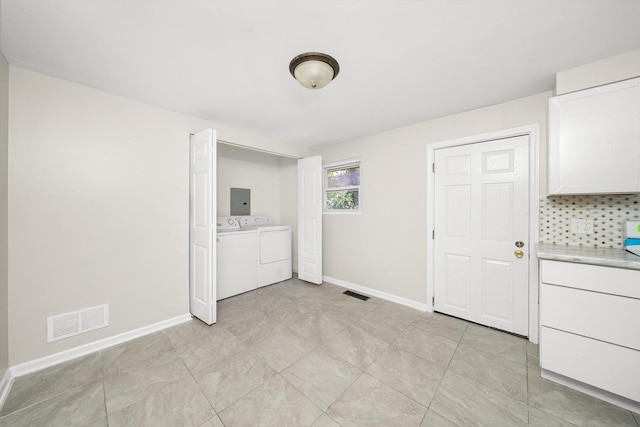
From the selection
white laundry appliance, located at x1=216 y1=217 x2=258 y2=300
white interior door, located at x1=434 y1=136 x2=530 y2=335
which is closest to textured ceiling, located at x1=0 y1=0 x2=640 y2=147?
white interior door, located at x1=434 y1=136 x2=530 y2=335

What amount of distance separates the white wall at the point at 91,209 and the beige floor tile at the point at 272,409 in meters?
1.54

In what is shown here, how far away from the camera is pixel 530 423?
1.32 meters

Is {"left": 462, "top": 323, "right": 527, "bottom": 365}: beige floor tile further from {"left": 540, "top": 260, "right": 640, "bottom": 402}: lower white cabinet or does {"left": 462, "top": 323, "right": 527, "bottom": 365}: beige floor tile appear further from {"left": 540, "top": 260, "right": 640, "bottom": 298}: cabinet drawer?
{"left": 540, "top": 260, "right": 640, "bottom": 298}: cabinet drawer

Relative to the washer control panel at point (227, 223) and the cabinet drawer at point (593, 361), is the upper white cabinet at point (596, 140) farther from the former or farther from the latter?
the washer control panel at point (227, 223)

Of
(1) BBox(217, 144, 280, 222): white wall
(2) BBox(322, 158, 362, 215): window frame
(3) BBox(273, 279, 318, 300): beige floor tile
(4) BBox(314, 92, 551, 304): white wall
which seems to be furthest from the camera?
(1) BBox(217, 144, 280, 222): white wall

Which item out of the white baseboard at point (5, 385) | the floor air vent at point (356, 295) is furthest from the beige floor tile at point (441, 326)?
the white baseboard at point (5, 385)

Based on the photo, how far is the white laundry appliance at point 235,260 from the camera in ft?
10.4

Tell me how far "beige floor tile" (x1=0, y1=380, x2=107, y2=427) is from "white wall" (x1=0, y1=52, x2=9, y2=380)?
44 centimetres

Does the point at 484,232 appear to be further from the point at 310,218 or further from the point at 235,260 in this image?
the point at 235,260

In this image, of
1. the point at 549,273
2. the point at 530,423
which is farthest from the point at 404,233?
the point at 530,423

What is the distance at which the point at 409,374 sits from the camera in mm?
1714

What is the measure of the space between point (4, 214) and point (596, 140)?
A: 4409 mm

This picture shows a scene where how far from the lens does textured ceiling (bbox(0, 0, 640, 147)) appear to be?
4.03ft

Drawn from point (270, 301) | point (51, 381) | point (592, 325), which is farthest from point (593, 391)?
point (51, 381)
